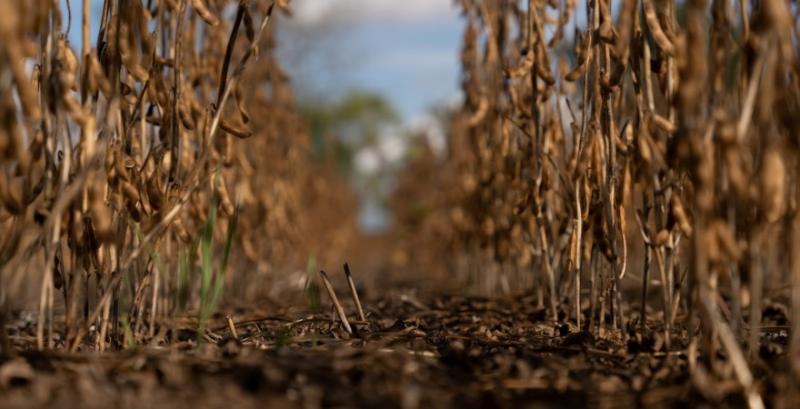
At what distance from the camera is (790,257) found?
4.84 feet

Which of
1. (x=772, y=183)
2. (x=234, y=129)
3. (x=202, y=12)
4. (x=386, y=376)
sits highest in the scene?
(x=202, y=12)

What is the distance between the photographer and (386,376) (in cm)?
148

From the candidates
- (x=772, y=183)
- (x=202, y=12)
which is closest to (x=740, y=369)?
(x=772, y=183)

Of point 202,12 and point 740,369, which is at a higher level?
point 202,12

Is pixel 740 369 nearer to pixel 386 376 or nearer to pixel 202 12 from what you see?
pixel 386 376

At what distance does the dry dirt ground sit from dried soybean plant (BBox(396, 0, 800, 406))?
84 millimetres

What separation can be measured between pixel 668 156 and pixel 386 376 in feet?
2.46

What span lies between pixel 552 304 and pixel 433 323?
1.19ft

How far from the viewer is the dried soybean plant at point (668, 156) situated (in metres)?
1.41

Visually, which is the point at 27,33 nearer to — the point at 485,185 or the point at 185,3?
the point at 185,3

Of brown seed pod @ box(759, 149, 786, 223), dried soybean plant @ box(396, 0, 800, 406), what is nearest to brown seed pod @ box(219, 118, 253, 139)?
dried soybean plant @ box(396, 0, 800, 406)

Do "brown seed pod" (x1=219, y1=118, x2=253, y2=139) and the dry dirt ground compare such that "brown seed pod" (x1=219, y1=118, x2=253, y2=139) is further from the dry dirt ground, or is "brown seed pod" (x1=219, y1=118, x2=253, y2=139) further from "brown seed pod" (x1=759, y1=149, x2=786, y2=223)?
"brown seed pod" (x1=759, y1=149, x2=786, y2=223)

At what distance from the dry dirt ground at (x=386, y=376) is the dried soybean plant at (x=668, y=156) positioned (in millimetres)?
84

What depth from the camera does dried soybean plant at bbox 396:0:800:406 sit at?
141 centimetres
